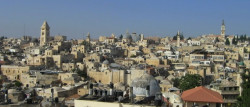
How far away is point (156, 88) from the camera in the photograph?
55.9 feet

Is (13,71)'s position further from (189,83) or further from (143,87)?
(143,87)

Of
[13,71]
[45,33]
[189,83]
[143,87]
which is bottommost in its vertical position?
[189,83]

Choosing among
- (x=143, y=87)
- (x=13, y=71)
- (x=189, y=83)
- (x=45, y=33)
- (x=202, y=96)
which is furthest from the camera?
(x=45, y=33)

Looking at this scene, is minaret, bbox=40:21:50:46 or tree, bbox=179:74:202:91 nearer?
tree, bbox=179:74:202:91

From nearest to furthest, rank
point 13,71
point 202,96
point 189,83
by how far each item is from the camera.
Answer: point 202,96 < point 189,83 < point 13,71

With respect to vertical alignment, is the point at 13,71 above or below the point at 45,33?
below

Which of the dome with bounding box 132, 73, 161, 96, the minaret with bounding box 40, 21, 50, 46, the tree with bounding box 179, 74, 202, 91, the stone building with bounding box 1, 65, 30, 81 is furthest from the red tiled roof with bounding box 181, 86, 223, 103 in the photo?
the minaret with bounding box 40, 21, 50, 46

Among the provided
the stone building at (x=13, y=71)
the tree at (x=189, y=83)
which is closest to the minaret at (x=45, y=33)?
the stone building at (x=13, y=71)

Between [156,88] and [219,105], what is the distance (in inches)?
197

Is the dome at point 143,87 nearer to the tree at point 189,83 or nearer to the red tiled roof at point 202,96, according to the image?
the red tiled roof at point 202,96

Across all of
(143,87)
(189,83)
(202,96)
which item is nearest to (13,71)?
(189,83)

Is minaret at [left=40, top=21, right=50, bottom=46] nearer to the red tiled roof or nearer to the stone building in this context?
the stone building

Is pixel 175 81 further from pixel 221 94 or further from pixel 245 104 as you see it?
pixel 245 104

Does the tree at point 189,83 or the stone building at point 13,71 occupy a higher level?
the stone building at point 13,71
